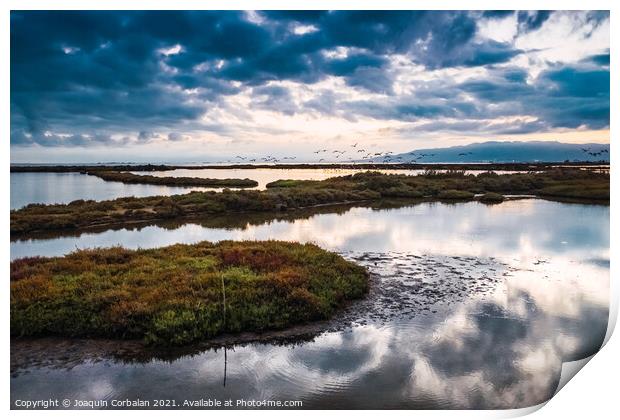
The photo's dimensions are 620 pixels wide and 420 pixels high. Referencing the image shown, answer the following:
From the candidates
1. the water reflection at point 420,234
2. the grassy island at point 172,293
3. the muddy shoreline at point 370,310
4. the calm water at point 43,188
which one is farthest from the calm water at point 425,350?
the calm water at point 43,188

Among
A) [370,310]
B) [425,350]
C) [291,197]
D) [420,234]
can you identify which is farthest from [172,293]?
[291,197]

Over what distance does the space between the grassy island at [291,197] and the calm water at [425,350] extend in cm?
366

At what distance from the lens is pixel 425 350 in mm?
8359

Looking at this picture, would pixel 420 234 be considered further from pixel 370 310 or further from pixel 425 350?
pixel 425 350

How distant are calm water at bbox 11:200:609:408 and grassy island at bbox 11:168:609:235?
3.66m

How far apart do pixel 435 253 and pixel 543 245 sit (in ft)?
15.9

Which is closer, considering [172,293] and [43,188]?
[172,293]

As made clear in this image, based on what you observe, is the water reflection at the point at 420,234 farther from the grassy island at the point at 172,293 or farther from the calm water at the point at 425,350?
the grassy island at the point at 172,293

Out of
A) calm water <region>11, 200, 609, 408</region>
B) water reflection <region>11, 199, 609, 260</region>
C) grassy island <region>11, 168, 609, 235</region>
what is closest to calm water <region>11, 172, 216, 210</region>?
grassy island <region>11, 168, 609, 235</region>

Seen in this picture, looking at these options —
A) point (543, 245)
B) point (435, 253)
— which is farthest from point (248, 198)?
point (543, 245)

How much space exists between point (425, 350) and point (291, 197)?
22261 millimetres

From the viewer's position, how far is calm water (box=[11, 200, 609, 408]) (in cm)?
718

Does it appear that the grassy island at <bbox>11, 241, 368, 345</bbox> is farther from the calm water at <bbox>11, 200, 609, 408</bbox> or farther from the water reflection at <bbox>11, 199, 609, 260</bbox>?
the water reflection at <bbox>11, 199, 609, 260</bbox>

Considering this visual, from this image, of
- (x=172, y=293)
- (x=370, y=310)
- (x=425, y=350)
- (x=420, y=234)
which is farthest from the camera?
(x=420, y=234)
